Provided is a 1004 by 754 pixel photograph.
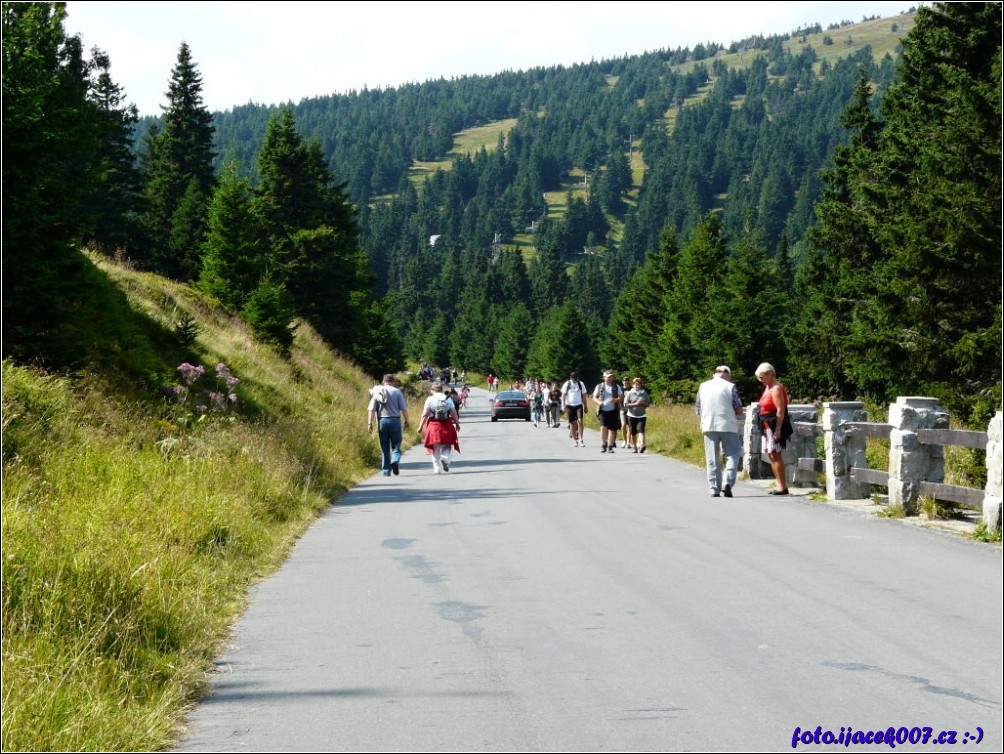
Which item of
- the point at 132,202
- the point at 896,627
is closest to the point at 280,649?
the point at 896,627

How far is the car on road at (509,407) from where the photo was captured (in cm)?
5556

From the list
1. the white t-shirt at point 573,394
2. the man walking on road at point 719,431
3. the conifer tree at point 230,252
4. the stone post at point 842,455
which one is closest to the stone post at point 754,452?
the man walking on road at point 719,431

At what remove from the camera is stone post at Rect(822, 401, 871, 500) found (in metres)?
14.7

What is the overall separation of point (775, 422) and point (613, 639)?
9.97m

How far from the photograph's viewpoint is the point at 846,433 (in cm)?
1480

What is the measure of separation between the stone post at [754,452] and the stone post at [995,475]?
7324 mm

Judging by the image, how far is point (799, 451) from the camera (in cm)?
1712

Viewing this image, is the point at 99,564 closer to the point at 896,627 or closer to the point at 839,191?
the point at 896,627

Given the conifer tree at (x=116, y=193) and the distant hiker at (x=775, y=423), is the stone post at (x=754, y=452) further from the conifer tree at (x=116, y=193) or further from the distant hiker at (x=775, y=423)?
the conifer tree at (x=116, y=193)

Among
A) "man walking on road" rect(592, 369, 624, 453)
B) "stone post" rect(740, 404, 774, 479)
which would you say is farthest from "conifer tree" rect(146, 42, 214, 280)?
"stone post" rect(740, 404, 774, 479)

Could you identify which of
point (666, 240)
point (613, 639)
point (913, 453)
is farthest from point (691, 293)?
point (613, 639)

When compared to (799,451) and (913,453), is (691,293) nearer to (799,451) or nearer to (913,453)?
(799,451)

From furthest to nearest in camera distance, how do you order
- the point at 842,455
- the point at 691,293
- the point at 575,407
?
the point at 691,293 < the point at 575,407 < the point at 842,455

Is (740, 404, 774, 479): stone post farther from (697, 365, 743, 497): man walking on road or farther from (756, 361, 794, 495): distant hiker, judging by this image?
(697, 365, 743, 497): man walking on road
